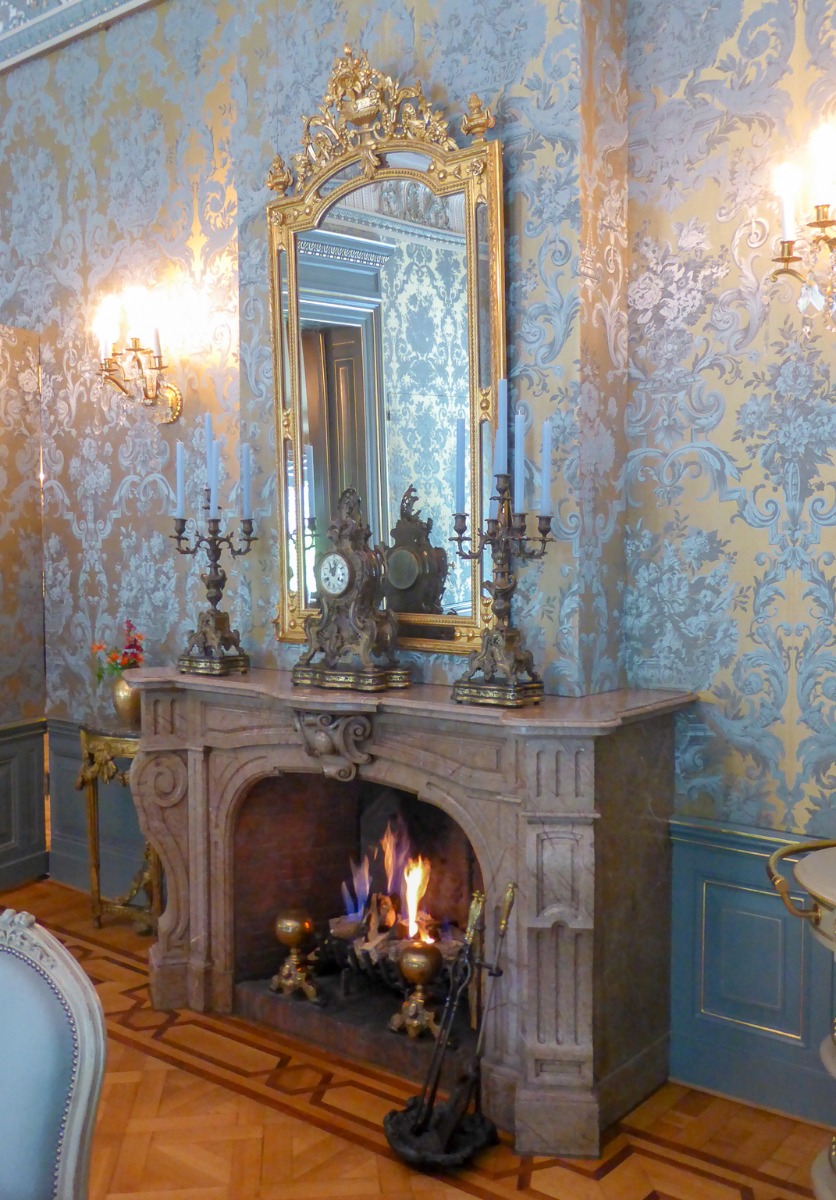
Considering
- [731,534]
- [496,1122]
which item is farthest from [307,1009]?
[731,534]

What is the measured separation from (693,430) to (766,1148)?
1.81m

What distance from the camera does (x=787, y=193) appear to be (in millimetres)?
2664

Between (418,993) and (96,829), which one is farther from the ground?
(96,829)

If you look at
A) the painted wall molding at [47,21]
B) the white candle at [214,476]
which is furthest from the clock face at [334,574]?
the painted wall molding at [47,21]

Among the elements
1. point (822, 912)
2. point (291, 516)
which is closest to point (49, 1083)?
point (822, 912)

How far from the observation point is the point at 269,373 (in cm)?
352

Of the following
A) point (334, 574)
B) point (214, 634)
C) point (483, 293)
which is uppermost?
point (483, 293)

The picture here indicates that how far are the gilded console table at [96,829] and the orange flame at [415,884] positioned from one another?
40.2 inches

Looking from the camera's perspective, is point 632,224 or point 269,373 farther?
point 269,373

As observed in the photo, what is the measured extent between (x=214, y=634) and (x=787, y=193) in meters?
2.07

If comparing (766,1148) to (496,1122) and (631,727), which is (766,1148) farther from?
(631,727)

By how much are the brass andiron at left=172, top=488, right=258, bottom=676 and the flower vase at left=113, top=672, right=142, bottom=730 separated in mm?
650

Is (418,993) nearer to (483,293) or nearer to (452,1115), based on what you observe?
(452,1115)

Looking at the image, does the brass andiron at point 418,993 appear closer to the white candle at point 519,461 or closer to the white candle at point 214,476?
the white candle at point 519,461
